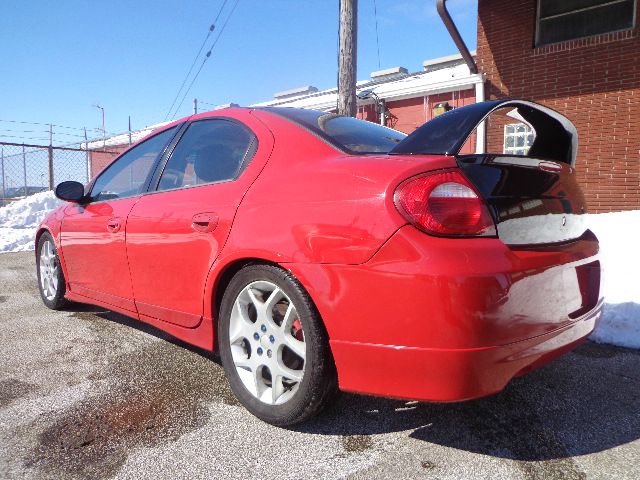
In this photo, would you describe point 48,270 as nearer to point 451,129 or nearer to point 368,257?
point 368,257

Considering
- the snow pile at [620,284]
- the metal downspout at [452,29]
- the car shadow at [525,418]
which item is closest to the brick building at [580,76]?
the metal downspout at [452,29]

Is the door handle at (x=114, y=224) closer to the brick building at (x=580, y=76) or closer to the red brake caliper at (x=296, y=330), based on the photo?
the red brake caliper at (x=296, y=330)

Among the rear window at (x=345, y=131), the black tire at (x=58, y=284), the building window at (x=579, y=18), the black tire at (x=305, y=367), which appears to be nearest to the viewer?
the black tire at (x=305, y=367)

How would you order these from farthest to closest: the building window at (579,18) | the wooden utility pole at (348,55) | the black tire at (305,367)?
the building window at (579,18), the wooden utility pole at (348,55), the black tire at (305,367)

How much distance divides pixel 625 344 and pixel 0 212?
13.0 m

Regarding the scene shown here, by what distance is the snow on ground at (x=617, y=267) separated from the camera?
3.21 m

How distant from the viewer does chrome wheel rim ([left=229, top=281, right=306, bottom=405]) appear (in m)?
2.03

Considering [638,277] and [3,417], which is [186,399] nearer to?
[3,417]

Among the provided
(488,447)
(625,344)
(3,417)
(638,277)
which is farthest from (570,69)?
(3,417)

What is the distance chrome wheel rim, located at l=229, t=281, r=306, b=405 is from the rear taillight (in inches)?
25.2

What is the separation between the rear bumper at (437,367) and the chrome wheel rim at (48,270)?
10.2ft

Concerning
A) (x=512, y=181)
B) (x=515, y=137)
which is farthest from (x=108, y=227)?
(x=515, y=137)

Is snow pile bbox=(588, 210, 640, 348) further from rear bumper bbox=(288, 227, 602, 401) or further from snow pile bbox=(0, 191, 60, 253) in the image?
snow pile bbox=(0, 191, 60, 253)

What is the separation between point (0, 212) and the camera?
38.1ft
